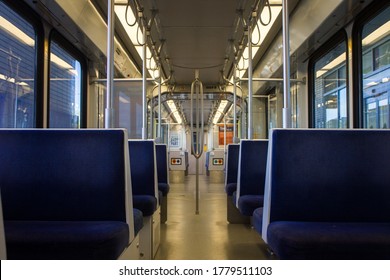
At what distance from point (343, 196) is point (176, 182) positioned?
7854mm

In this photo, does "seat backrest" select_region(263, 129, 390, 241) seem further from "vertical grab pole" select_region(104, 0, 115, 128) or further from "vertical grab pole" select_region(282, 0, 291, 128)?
"vertical grab pole" select_region(104, 0, 115, 128)

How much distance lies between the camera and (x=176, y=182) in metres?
9.48

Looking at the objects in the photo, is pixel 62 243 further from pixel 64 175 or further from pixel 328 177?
pixel 328 177

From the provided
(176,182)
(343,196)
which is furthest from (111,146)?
(176,182)

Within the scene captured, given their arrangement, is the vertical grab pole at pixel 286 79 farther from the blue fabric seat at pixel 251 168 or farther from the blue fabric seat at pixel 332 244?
the blue fabric seat at pixel 251 168

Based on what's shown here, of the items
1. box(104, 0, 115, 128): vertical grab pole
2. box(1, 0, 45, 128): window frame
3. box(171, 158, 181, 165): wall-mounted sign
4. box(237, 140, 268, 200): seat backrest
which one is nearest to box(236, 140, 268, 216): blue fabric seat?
box(237, 140, 268, 200): seat backrest

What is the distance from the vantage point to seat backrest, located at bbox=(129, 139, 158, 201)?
2.86m

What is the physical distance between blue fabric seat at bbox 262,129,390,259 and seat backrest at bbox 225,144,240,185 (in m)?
2.24

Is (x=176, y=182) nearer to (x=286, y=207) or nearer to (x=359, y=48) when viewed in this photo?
(x=359, y=48)

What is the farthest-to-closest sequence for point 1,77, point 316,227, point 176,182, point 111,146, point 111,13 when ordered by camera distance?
point 176,182, point 1,77, point 111,13, point 111,146, point 316,227

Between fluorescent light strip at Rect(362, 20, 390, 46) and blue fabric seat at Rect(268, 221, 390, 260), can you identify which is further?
fluorescent light strip at Rect(362, 20, 390, 46)

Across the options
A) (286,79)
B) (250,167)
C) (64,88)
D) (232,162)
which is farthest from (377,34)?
(64,88)

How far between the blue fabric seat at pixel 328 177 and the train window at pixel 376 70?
4.92ft
